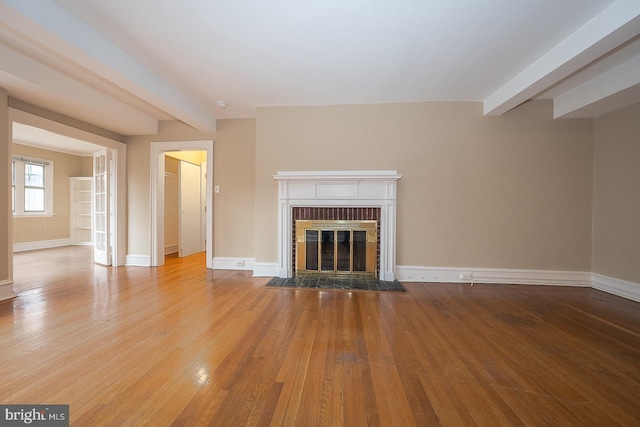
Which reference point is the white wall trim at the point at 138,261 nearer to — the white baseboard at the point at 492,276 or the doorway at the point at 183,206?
the doorway at the point at 183,206

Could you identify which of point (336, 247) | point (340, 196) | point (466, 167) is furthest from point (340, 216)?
point (466, 167)

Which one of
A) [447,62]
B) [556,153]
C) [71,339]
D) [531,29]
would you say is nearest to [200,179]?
[71,339]

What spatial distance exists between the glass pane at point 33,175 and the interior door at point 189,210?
156 inches

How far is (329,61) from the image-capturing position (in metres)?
2.64

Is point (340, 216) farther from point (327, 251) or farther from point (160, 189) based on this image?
point (160, 189)

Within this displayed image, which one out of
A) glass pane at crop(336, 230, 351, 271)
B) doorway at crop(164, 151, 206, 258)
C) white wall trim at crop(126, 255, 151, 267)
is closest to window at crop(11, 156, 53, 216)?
doorway at crop(164, 151, 206, 258)

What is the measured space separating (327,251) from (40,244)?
7403 mm

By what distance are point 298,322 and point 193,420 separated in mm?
1209

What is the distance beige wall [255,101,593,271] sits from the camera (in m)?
3.53

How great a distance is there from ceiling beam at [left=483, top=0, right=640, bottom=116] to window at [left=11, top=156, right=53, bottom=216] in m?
9.52

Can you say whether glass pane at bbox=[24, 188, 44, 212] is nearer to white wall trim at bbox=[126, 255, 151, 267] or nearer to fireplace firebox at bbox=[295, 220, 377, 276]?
white wall trim at bbox=[126, 255, 151, 267]

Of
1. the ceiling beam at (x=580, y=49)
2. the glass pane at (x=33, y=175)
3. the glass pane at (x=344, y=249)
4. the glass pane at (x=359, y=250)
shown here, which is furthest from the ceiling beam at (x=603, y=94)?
the glass pane at (x=33, y=175)

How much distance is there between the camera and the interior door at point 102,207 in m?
4.55

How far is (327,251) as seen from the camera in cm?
382
